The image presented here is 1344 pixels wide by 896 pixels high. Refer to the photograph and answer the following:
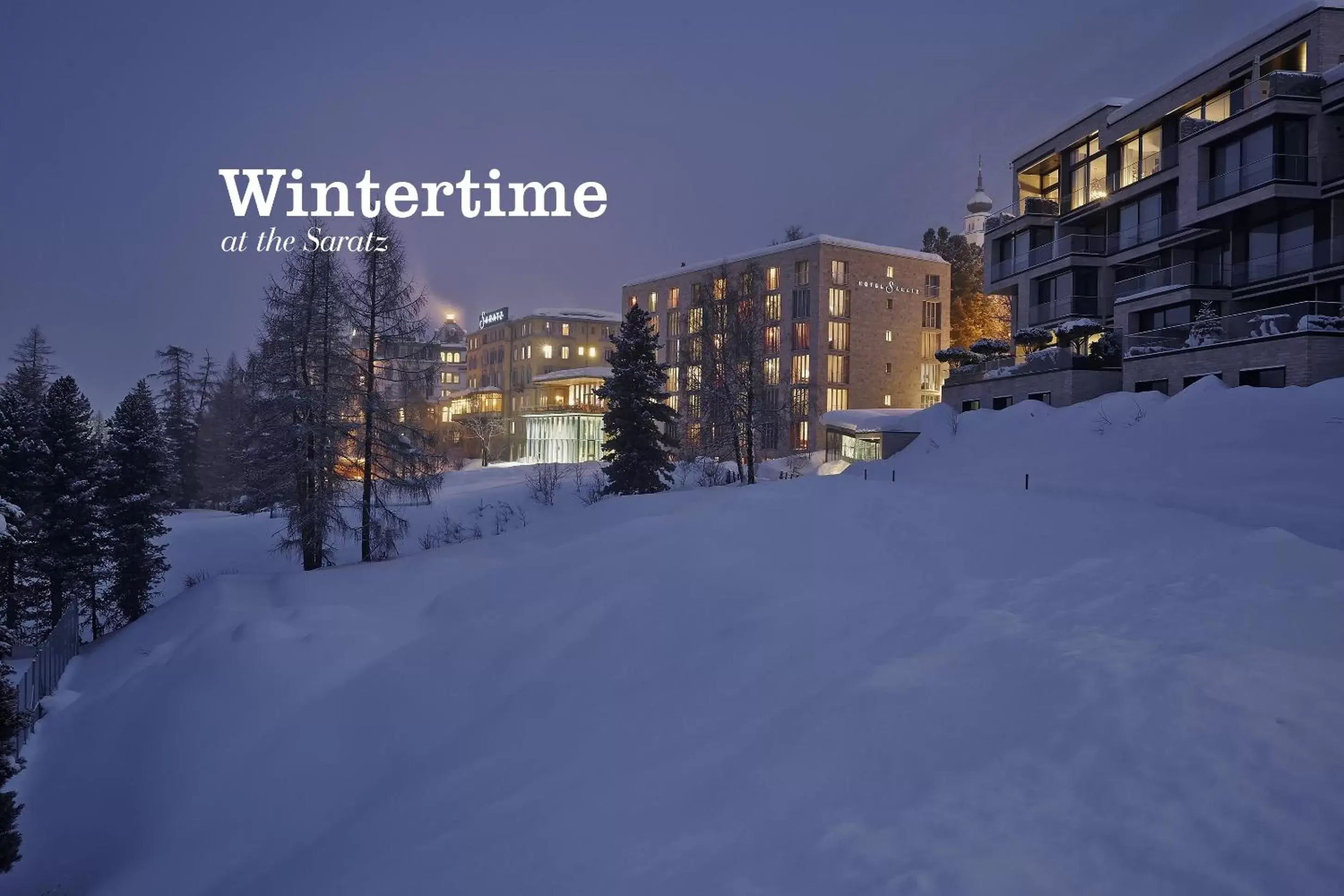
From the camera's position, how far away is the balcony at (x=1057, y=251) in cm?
3781

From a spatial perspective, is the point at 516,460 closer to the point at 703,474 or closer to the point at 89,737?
the point at 703,474

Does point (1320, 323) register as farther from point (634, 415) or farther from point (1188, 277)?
point (634, 415)

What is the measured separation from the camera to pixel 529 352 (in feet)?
309

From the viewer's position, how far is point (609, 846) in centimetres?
710

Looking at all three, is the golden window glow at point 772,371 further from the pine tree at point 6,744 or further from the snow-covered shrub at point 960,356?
the pine tree at point 6,744

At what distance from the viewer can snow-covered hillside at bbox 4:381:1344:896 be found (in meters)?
5.88

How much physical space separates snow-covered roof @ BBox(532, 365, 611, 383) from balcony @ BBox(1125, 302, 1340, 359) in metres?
49.3

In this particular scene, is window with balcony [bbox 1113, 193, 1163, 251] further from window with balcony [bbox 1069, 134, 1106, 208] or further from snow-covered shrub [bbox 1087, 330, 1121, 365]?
snow-covered shrub [bbox 1087, 330, 1121, 365]

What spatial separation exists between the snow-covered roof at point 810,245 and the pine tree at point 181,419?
4045 centimetres

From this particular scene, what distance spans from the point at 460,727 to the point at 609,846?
5229 millimetres

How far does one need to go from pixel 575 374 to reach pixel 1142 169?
171 ft

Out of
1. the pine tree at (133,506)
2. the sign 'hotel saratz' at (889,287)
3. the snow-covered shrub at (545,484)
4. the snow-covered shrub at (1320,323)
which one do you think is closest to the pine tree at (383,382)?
the pine tree at (133,506)

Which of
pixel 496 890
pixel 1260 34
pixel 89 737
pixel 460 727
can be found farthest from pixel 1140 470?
pixel 89 737

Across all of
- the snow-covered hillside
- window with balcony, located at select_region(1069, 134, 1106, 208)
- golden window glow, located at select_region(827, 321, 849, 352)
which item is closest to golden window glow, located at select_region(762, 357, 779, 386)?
golden window glow, located at select_region(827, 321, 849, 352)
